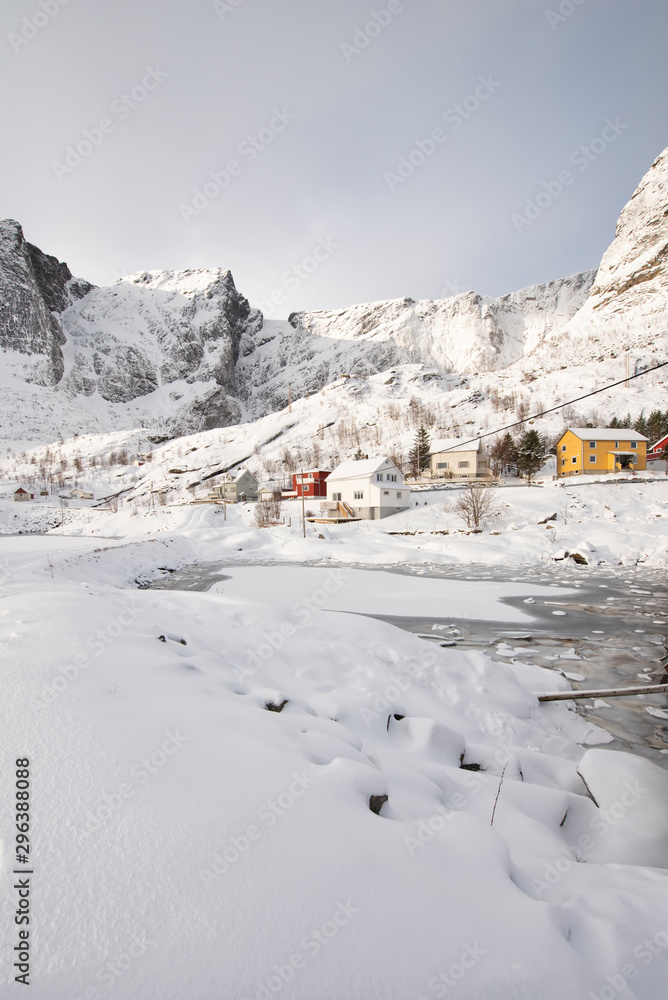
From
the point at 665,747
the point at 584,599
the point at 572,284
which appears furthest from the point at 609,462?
the point at 572,284

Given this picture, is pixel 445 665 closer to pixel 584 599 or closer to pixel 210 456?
pixel 584 599

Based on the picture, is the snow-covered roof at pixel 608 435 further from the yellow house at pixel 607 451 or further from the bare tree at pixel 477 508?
the bare tree at pixel 477 508

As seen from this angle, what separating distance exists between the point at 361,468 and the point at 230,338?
15508cm

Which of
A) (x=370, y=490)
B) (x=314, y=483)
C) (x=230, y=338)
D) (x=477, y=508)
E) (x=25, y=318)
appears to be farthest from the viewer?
(x=230, y=338)

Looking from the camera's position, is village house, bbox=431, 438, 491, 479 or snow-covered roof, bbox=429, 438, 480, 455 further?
village house, bbox=431, 438, 491, 479

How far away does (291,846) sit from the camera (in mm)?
2090

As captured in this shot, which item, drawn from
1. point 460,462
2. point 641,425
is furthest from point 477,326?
point 460,462

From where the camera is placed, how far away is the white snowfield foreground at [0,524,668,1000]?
160 centimetres

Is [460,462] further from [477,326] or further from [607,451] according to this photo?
[477,326]

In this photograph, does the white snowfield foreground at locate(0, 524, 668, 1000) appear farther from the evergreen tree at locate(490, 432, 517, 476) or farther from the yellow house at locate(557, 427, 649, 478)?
the evergreen tree at locate(490, 432, 517, 476)

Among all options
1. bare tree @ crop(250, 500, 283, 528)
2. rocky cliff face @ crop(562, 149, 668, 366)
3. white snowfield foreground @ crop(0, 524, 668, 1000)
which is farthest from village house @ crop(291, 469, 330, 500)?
rocky cliff face @ crop(562, 149, 668, 366)

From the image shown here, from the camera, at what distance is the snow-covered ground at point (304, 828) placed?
1623 millimetres

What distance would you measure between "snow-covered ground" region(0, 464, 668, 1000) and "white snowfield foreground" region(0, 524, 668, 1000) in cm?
1

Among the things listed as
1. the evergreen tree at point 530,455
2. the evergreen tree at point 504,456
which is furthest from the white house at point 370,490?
the evergreen tree at point 504,456
